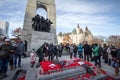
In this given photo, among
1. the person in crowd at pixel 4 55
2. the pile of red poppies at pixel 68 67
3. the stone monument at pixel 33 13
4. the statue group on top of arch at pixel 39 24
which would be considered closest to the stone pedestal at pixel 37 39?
the statue group on top of arch at pixel 39 24

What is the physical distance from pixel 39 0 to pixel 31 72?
3143 centimetres

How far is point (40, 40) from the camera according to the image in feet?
64.5

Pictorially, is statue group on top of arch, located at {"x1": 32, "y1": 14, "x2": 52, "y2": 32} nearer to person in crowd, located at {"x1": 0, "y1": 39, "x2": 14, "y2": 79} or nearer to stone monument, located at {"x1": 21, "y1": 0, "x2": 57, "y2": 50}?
stone monument, located at {"x1": 21, "y1": 0, "x2": 57, "y2": 50}

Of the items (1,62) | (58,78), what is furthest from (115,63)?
(58,78)

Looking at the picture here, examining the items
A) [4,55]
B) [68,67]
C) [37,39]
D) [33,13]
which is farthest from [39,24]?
[68,67]

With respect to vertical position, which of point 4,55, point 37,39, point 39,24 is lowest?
point 4,55

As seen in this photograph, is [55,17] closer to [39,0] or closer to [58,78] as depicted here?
[39,0]

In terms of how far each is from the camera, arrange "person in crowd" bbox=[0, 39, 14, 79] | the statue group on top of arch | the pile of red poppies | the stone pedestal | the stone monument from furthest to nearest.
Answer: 1. the stone monument
2. the statue group on top of arch
3. the stone pedestal
4. "person in crowd" bbox=[0, 39, 14, 79]
5. the pile of red poppies

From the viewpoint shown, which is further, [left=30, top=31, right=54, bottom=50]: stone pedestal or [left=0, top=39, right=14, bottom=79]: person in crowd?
[left=30, top=31, right=54, bottom=50]: stone pedestal

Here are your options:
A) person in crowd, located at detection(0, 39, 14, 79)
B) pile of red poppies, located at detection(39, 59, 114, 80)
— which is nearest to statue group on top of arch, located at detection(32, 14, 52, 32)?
person in crowd, located at detection(0, 39, 14, 79)

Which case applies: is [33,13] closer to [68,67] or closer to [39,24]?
[39,24]

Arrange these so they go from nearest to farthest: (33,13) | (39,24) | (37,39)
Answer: (37,39), (39,24), (33,13)

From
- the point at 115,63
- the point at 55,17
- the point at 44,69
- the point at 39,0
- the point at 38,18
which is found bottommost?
A: the point at 115,63

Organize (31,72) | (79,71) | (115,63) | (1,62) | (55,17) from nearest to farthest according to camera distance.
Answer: (31,72) < (79,71) < (1,62) < (115,63) < (55,17)
